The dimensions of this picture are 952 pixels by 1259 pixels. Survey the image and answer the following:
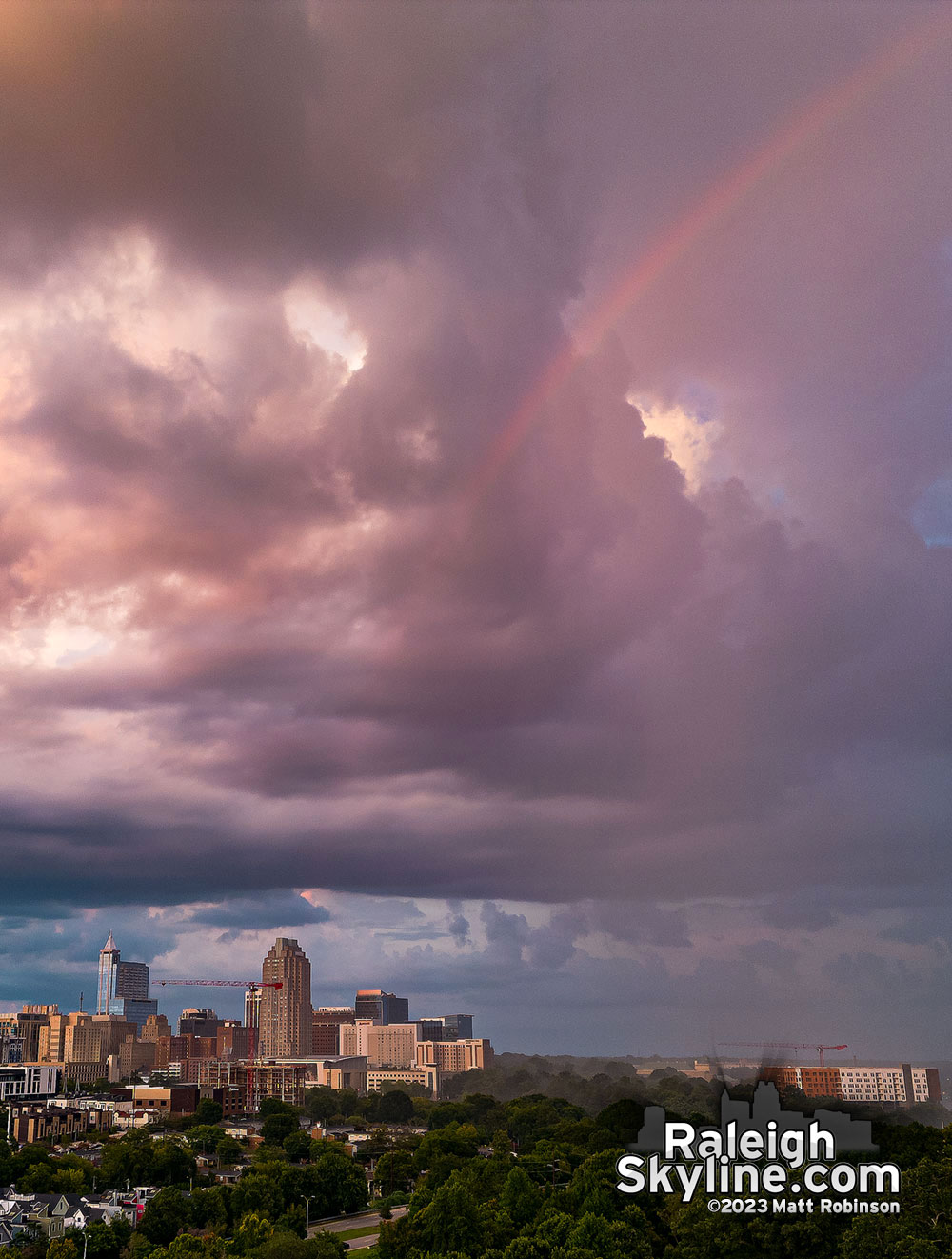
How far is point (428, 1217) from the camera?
68.5 meters

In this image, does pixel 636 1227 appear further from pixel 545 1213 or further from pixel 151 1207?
pixel 151 1207

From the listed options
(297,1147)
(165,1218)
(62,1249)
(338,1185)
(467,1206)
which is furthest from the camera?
(297,1147)

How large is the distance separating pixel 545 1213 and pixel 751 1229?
45.4 ft

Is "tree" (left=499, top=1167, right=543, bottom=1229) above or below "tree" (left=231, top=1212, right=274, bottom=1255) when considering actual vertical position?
above

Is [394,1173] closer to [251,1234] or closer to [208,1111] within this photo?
[251,1234]

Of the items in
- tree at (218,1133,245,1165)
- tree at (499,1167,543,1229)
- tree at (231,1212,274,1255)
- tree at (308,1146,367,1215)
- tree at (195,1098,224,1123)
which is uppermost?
tree at (499,1167,543,1229)

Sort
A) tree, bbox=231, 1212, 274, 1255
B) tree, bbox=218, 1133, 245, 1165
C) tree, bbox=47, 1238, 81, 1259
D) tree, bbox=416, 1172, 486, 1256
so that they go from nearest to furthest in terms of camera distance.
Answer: tree, bbox=416, 1172, 486, 1256, tree, bbox=231, 1212, 274, 1255, tree, bbox=47, 1238, 81, 1259, tree, bbox=218, 1133, 245, 1165

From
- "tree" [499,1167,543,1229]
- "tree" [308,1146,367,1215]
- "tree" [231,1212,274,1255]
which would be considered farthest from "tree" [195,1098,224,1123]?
"tree" [499,1167,543,1229]

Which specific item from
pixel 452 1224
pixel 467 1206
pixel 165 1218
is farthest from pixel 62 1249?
pixel 467 1206

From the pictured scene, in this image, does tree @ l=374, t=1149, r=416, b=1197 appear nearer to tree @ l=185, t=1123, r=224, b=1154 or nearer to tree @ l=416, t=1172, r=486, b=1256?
tree @ l=185, t=1123, r=224, b=1154

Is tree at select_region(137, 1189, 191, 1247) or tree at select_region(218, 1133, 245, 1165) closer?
tree at select_region(137, 1189, 191, 1247)

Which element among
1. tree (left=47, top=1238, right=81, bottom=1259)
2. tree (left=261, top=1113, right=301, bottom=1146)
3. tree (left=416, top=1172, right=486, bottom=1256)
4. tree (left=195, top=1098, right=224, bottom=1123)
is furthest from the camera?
tree (left=195, top=1098, right=224, bottom=1123)

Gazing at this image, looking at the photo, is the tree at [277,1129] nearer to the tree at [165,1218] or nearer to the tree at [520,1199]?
the tree at [165,1218]

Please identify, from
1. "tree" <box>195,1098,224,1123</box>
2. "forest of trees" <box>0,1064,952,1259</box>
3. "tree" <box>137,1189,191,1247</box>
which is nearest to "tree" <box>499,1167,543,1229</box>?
"forest of trees" <box>0,1064,952,1259</box>
